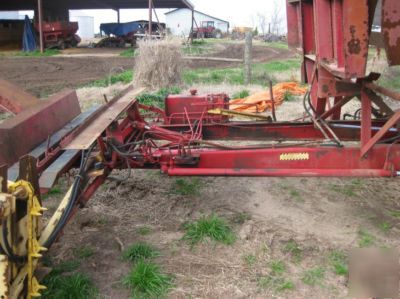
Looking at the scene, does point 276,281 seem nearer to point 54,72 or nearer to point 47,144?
point 47,144

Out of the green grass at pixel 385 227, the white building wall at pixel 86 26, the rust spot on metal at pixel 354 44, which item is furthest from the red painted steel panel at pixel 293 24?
the white building wall at pixel 86 26

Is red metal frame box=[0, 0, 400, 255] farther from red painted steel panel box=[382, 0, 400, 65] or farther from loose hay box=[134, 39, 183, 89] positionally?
loose hay box=[134, 39, 183, 89]

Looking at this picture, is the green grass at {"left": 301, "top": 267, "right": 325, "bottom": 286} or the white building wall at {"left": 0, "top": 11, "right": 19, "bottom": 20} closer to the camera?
the green grass at {"left": 301, "top": 267, "right": 325, "bottom": 286}

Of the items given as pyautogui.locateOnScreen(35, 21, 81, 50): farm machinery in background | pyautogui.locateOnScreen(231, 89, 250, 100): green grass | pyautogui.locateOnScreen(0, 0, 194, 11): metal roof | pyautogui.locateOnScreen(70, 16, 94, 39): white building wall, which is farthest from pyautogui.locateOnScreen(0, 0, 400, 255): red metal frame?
pyautogui.locateOnScreen(70, 16, 94, 39): white building wall

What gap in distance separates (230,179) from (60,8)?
33.6 m

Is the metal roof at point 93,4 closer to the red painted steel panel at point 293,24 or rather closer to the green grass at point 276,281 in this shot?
the red painted steel panel at point 293,24

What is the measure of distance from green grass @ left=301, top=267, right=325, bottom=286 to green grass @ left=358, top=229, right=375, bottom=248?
561mm

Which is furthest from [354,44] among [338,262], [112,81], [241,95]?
[112,81]

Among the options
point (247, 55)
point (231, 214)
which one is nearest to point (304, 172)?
point (231, 214)

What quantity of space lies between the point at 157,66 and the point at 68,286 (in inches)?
385

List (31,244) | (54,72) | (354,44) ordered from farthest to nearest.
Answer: (54,72)
(354,44)
(31,244)

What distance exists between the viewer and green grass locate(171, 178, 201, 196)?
196 inches

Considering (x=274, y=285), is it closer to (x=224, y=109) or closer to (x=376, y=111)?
(x=224, y=109)

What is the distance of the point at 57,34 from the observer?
93.4ft
